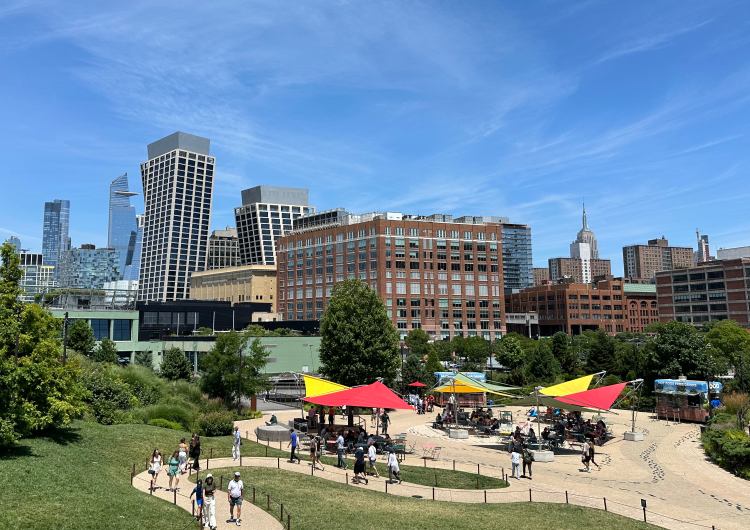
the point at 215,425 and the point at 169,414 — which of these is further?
the point at 169,414

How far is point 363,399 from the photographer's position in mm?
31641

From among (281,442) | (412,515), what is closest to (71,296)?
(281,442)

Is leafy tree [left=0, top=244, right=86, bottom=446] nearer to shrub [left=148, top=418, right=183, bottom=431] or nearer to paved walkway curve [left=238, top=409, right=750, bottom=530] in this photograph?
shrub [left=148, top=418, right=183, bottom=431]

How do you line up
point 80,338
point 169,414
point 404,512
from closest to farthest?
point 404,512, point 169,414, point 80,338

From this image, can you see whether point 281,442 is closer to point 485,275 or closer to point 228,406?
point 228,406

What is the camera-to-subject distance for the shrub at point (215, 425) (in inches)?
1399

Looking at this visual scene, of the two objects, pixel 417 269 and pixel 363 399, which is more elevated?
pixel 417 269

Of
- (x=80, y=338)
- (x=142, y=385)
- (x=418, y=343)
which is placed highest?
(x=80, y=338)

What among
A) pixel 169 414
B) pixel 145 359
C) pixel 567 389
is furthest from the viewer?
pixel 145 359

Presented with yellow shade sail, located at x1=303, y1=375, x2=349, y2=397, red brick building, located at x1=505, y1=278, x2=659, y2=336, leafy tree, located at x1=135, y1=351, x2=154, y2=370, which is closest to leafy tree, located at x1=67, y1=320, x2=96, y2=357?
leafy tree, located at x1=135, y1=351, x2=154, y2=370

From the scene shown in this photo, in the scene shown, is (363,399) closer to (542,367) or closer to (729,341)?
(542,367)

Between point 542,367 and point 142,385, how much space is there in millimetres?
41992

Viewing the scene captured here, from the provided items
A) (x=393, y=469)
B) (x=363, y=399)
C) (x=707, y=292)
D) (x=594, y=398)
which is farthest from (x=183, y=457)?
(x=707, y=292)

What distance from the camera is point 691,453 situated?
33500 millimetres
